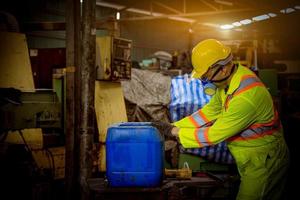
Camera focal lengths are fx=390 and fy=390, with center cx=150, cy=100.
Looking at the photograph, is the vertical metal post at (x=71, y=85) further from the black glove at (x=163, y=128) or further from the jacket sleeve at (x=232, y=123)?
the jacket sleeve at (x=232, y=123)

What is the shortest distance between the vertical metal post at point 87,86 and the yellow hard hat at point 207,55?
1.57 m

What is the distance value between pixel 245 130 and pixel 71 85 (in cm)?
255

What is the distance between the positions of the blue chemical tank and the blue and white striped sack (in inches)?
153

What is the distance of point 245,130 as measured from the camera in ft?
12.5


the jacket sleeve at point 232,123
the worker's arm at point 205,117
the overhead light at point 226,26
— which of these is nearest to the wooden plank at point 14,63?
the worker's arm at point 205,117

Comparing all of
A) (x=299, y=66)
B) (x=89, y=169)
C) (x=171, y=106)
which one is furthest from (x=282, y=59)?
(x=89, y=169)

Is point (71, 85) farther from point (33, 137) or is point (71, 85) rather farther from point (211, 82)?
point (211, 82)

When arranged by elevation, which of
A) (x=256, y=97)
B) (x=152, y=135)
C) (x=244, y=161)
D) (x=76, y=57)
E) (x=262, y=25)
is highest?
(x=262, y=25)

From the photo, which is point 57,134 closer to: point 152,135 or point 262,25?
point 152,135

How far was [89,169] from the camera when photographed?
16.5 ft

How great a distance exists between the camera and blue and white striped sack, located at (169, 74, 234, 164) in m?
7.57

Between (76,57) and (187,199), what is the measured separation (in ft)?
9.33

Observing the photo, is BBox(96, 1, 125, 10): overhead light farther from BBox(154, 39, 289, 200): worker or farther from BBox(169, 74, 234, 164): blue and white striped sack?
BBox(154, 39, 289, 200): worker

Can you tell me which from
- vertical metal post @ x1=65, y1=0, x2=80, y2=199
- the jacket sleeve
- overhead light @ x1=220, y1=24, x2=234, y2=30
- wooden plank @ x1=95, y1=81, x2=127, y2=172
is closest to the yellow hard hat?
the jacket sleeve
